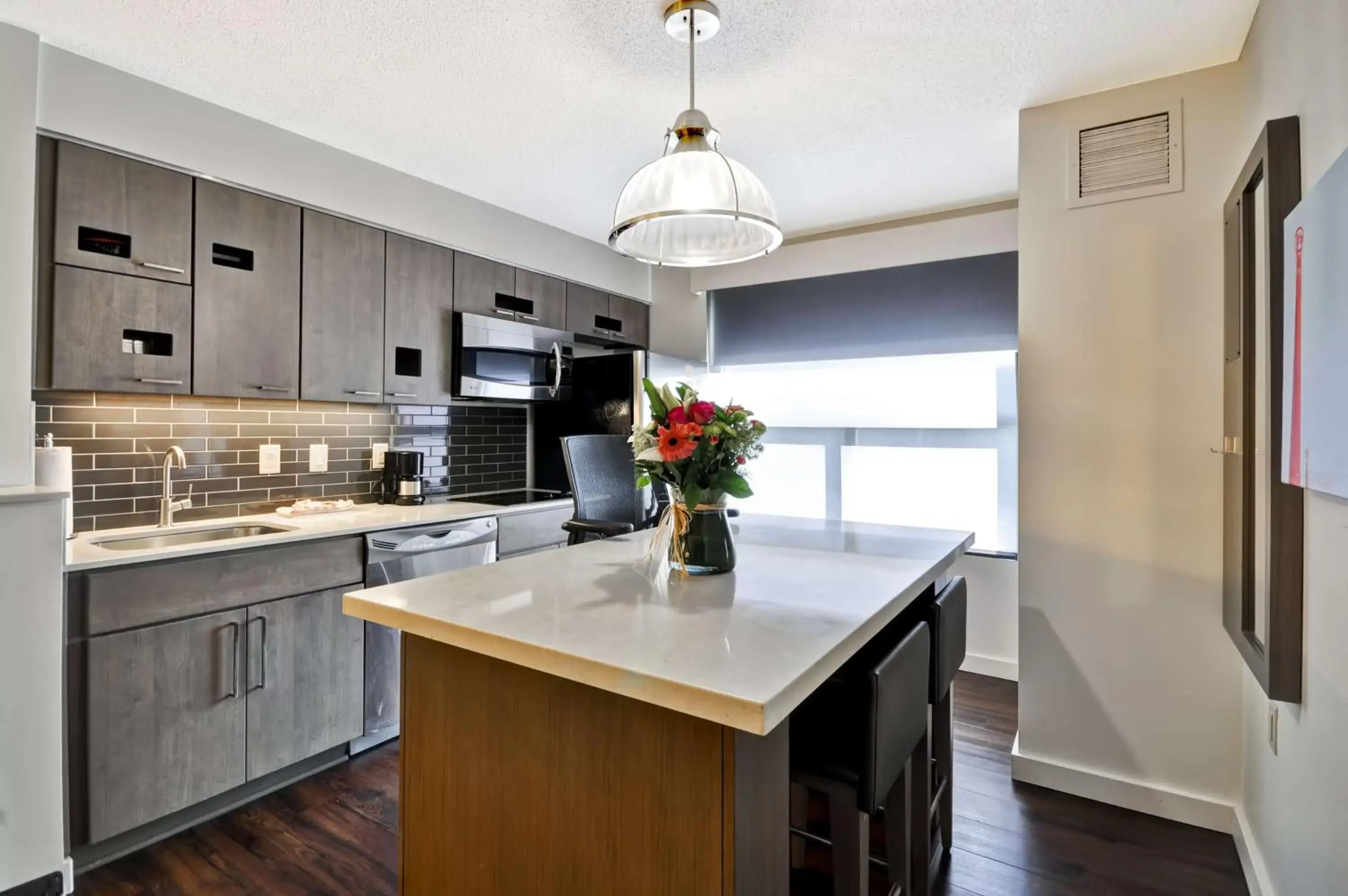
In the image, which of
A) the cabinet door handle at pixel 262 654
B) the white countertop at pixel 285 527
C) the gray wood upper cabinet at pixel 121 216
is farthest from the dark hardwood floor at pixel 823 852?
A: the gray wood upper cabinet at pixel 121 216

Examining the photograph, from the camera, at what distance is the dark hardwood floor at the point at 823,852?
186 cm

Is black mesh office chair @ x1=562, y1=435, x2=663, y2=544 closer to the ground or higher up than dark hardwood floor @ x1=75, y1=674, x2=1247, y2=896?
higher up

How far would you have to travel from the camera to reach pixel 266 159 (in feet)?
8.43

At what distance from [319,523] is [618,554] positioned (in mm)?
1425

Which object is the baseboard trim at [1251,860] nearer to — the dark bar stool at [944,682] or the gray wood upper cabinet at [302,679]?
the dark bar stool at [944,682]

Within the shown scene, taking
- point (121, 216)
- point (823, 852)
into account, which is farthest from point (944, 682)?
point (121, 216)

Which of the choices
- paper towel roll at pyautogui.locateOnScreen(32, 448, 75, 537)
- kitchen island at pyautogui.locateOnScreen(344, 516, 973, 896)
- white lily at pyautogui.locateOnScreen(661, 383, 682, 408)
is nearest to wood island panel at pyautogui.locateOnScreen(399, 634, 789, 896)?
kitchen island at pyautogui.locateOnScreen(344, 516, 973, 896)

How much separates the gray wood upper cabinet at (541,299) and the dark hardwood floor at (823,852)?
7.67 feet

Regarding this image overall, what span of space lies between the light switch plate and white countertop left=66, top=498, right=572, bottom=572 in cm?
18

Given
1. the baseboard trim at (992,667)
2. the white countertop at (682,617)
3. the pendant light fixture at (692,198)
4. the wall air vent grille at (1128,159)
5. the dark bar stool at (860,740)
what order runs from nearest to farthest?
the white countertop at (682,617) < the dark bar stool at (860,740) < the pendant light fixture at (692,198) < the wall air vent grille at (1128,159) < the baseboard trim at (992,667)

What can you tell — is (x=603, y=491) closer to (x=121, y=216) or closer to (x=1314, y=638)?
(x=121, y=216)

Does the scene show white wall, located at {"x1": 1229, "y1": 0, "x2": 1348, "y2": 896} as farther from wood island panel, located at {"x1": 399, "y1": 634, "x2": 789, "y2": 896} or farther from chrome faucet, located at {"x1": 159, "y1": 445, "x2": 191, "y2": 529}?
chrome faucet, located at {"x1": 159, "y1": 445, "x2": 191, "y2": 529}

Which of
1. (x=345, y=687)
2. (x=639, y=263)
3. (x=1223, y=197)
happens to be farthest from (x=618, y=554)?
(x=639, y=263)

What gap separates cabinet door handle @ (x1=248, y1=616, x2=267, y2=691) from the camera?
7.39ft
